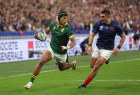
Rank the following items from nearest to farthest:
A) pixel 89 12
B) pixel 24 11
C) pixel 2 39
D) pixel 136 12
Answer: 1. pixel 2 39
2. pixel 24 11
3. pixel 89 12
4. pixel 136 12

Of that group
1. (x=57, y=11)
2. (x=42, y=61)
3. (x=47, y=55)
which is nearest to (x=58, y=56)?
(x=47, y=55)

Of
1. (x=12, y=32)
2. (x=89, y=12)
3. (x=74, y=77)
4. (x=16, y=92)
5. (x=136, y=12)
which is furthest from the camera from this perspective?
(x=136, y=12)

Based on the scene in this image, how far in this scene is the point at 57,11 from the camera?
1223 inches

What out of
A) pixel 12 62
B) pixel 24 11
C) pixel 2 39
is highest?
pixel 24 11

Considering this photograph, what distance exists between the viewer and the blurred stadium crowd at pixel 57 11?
998 inches

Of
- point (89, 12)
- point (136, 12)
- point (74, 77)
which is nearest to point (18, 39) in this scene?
point (74, 77)

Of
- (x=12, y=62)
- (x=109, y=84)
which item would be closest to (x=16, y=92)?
(x=109, y=84)

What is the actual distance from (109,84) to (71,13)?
73.5ft

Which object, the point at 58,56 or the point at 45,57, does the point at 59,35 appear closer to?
the point at 58,56

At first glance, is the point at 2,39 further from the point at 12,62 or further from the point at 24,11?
the point at 24,11

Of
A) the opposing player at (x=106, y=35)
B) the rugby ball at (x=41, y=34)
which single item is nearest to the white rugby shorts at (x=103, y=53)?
the opposing player at (x=106, y=35)

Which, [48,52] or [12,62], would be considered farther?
[12,62]

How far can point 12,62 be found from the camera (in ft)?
71.2

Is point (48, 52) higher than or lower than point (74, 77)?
higher
